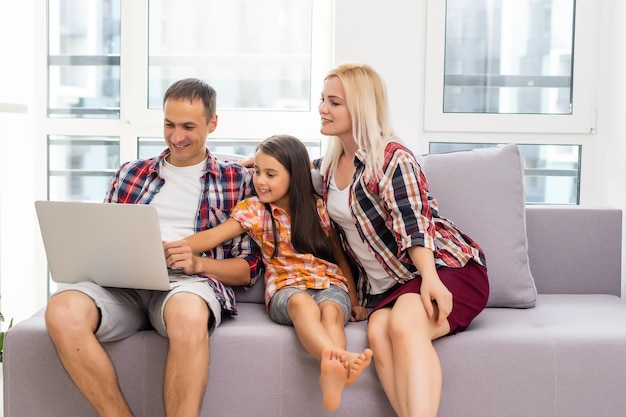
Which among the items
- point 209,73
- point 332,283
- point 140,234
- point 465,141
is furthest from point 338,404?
point 209,73

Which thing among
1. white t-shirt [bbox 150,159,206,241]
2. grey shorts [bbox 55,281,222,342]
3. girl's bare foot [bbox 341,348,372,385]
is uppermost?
white t-shirt [bbox 150,159,206,241]

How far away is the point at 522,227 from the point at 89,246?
1.29m

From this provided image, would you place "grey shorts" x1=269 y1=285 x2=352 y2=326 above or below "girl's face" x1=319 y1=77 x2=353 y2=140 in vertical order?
below

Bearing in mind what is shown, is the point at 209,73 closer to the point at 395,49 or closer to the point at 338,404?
the point at 395,49

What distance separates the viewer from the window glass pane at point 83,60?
3510 mm

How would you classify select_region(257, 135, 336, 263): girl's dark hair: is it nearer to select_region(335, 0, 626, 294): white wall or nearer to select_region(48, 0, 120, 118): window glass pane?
select_region(335, 0, 626, 294): white wall

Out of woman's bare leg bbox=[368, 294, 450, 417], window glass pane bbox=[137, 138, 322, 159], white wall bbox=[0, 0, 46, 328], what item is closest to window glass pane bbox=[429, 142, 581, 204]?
window glass pane bbox=[137, 138, 322, 159]

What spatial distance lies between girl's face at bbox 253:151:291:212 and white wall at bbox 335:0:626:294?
3.31 ft

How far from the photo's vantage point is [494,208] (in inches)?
99.2

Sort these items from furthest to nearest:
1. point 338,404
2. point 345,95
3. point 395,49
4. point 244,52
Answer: point 244,52
point 395,49
point 345,95
point 338,404

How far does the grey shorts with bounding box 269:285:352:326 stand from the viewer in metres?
2.21

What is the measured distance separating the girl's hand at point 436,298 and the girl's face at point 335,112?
1.61 ft

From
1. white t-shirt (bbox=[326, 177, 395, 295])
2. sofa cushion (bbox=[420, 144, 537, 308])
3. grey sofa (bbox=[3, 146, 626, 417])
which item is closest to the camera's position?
grey sofa (bbox=[3, 146, 626, 417])

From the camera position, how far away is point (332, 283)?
7.59 feet
